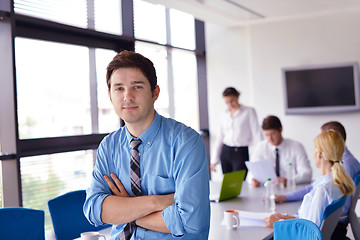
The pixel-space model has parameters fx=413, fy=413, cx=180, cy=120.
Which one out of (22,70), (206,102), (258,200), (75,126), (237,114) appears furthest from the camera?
(206,102)

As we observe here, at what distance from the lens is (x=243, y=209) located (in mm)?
2900

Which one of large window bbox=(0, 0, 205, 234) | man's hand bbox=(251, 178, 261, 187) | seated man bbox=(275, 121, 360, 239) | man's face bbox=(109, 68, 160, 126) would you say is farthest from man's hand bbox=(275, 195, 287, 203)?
large window bbox=(0, 0, 205, 234)

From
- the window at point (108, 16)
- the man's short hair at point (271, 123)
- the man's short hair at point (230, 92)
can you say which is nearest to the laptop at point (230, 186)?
the man's short hair at point (271, 123)

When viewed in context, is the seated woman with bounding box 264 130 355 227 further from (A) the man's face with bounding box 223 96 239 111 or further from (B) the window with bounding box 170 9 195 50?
(B) the window with bounding box 170 9 195 50

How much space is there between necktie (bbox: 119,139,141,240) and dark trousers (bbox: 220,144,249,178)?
395 cm

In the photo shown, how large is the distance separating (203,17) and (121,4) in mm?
1669

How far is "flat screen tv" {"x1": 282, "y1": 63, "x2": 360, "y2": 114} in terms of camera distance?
242 inches

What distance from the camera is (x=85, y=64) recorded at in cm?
462

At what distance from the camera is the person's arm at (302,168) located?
376 centimetres

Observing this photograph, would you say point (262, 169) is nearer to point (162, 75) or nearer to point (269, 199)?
point (269, 199)

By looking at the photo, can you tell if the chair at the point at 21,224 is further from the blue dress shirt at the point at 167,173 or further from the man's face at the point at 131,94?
the man's face at the point at 131,94

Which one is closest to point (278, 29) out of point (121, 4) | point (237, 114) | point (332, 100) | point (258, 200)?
point (332, 100)

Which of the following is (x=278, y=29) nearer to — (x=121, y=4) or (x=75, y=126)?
(x=121, y=4)

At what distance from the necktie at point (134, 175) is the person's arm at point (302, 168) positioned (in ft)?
7.60
